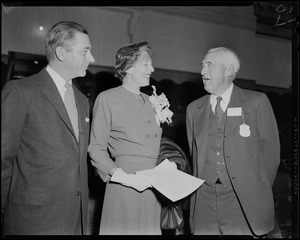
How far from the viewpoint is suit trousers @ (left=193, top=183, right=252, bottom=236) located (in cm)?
184

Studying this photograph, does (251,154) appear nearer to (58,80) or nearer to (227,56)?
(227,56)

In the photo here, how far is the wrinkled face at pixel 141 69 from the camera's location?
181 cm

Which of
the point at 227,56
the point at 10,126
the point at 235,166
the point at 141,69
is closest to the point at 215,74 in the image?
the point at 227,56

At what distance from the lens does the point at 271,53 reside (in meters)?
5.68

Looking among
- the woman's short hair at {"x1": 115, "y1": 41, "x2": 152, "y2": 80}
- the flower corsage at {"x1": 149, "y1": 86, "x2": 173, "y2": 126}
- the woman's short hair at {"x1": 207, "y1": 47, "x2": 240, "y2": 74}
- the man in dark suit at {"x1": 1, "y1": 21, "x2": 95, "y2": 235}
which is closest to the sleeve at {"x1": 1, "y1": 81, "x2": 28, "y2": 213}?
the man in dark suit at {"x1": 1, "y1": 21, "x2": 95, "y2": 235}

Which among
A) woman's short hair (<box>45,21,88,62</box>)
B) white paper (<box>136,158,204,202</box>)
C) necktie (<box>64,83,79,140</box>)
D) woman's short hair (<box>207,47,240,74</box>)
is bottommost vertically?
white paper (<box>136,158,204,202</box>)

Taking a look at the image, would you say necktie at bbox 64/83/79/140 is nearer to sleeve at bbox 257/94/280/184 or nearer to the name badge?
the name badge

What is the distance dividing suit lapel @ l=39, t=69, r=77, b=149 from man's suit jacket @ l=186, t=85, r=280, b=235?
35.3 inches

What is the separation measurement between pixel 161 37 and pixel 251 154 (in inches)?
129

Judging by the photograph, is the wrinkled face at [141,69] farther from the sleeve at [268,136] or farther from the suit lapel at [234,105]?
the sleeve at [268,136]

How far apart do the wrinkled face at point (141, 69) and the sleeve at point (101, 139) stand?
252 mm

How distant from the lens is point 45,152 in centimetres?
148

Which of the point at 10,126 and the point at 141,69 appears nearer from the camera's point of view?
the point at 10,126
